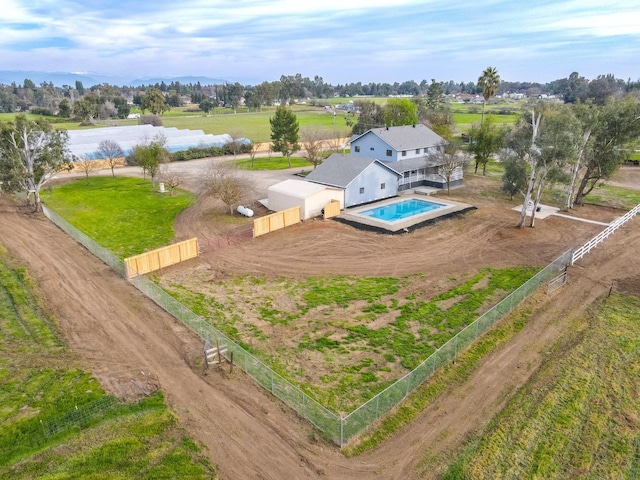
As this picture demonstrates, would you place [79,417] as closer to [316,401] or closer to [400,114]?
[316,401]

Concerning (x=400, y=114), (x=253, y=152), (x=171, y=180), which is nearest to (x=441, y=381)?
(x=171, y=180)

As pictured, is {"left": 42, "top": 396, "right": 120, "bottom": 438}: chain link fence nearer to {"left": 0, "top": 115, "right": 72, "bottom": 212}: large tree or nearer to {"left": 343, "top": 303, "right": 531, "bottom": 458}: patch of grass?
{"left": 343, "top": 303, "right": 531, "bottom": 458}: patch of grass

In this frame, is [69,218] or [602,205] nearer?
[69,218]

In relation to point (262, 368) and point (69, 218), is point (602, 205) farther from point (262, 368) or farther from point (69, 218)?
point (69, 218)

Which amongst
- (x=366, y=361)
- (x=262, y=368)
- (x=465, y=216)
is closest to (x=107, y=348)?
(x=262, y=368)

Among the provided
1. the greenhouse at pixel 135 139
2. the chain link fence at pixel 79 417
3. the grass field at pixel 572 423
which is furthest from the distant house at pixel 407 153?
the chain link fence at pixel 79 417

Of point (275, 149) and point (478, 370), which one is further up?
point (275, 149)
